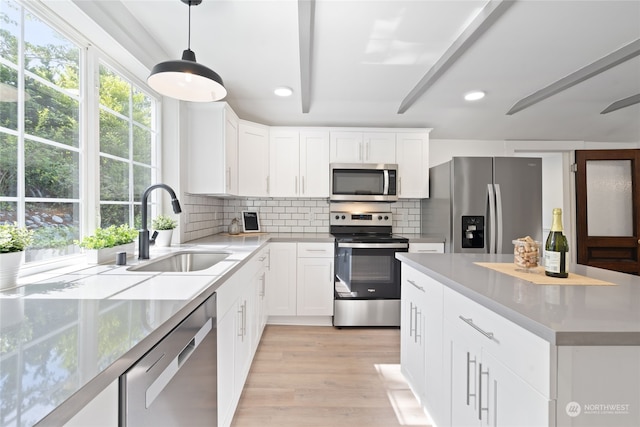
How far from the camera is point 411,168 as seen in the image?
3.48 m

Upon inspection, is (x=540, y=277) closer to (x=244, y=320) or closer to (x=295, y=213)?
(x=244, y=320)

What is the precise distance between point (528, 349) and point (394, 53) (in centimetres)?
204

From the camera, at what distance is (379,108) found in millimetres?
3186

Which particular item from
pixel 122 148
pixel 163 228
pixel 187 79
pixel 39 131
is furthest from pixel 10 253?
pixel 163 228

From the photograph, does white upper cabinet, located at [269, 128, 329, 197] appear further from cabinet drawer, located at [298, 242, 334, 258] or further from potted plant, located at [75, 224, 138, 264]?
potted plant, located at [75, 224, 138, 264]

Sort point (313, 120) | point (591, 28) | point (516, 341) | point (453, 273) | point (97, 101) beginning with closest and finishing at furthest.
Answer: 1. point (516, 341)
2. point (453, 273)
3. point (97, 101)
4. point (591, 28)
5. point (313, 120)

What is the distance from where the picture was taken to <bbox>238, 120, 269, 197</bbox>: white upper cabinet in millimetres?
3195

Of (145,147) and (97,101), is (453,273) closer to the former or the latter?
(97,101)

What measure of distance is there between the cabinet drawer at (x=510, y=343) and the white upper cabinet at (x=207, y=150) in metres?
2.24

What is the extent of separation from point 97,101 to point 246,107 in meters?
1.65

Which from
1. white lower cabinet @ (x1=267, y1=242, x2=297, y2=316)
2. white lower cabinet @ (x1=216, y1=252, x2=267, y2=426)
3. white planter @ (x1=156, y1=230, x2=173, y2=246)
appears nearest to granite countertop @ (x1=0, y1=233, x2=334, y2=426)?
white lower cabinet @ (x1=216, y1=252, x2=267, y2=426)

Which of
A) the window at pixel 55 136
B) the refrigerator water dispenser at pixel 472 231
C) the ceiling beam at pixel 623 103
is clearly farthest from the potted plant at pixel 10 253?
the ceiling beam at pixel 623 103

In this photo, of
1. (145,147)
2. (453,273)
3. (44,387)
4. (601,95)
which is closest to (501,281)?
(453,273)

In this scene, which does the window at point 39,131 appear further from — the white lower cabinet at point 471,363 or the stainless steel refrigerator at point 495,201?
the stainless steel refrigerator at point 495,201
